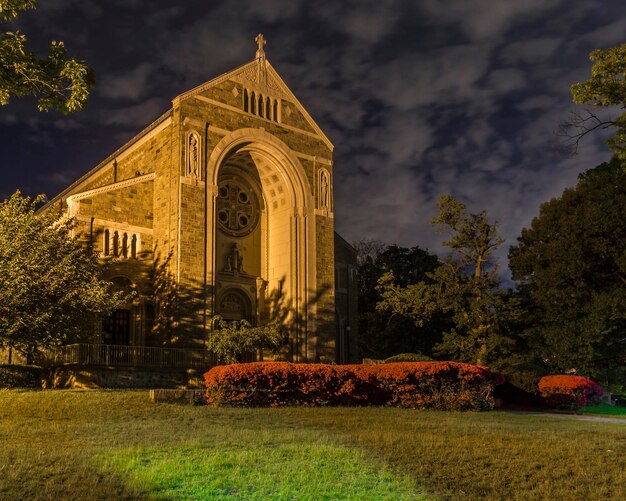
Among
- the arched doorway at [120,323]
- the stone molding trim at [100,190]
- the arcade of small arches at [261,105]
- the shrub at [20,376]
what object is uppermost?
the arcade of small arches at [261,105]

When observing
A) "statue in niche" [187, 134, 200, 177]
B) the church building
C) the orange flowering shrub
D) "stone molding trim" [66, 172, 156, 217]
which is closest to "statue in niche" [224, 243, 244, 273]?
the church building

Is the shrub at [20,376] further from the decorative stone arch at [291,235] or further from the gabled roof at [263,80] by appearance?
the gabled roof at [263,80]

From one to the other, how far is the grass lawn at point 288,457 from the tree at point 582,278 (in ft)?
40.1

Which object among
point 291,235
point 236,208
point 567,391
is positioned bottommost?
point 567,391

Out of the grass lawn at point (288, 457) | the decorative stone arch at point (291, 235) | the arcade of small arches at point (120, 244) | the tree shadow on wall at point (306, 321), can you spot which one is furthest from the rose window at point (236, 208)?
the grass lawn at point (288, 457)

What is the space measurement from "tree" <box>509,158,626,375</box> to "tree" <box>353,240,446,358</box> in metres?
10.7

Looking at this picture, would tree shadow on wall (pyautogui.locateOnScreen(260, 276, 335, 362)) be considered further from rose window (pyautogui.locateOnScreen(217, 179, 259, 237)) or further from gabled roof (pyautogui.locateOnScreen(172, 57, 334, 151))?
gabled roof (pyautogui.locateOnScreen(172, 57, 334, 151))

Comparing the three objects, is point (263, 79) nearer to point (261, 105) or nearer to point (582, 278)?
point (261, 105)

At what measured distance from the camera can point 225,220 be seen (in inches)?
1267

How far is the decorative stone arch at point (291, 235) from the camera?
102 ft

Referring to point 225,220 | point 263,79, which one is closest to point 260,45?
point 263,79

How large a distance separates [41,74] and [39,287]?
11.0 m

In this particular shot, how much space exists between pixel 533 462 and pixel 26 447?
7.92 meters

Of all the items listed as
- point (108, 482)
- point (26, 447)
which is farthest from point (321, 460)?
point (26, 447)
